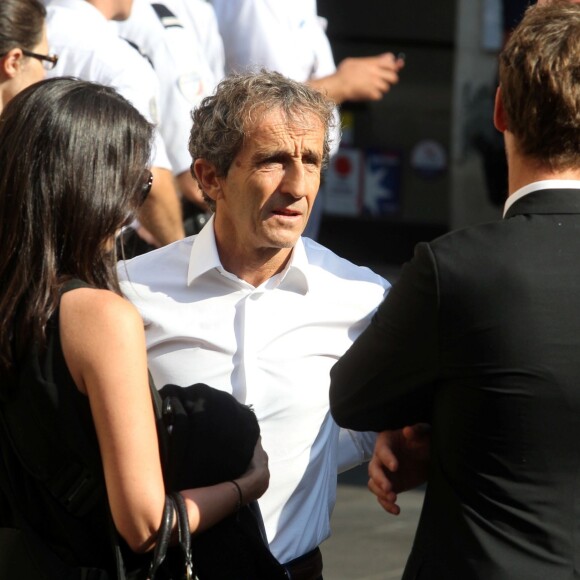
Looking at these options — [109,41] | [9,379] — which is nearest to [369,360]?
[9,379]

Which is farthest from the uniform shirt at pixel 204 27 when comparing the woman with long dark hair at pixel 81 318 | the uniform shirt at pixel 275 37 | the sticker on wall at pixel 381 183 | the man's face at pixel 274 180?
the sticker on wall at pixel 381 183

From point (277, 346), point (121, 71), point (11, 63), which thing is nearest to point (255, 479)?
point (277, 346)

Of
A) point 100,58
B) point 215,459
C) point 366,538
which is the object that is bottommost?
point 366,538

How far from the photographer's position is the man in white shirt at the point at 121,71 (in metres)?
4.20

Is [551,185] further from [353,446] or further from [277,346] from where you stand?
[353,446]

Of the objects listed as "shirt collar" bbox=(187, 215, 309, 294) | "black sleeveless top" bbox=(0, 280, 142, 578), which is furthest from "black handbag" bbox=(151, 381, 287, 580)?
"shirt collar" bbox=(187, 215, 309, 294)

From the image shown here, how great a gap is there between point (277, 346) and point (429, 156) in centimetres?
963

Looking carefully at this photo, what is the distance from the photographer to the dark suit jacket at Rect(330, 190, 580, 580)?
74.3 inches

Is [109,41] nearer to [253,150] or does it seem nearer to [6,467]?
[253,150]

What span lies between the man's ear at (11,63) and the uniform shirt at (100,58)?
440 millimetres

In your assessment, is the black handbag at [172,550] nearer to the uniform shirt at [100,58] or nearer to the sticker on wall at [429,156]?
the uniform shirt at [100,58]

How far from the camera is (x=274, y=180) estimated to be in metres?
2.75

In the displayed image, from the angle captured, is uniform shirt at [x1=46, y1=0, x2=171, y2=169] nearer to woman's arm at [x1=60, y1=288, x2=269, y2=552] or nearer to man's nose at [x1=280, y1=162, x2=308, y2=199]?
man's nose at [x1=280, y1=162, x2=308, y2=199]

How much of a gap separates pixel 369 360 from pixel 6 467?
2.13 ft
